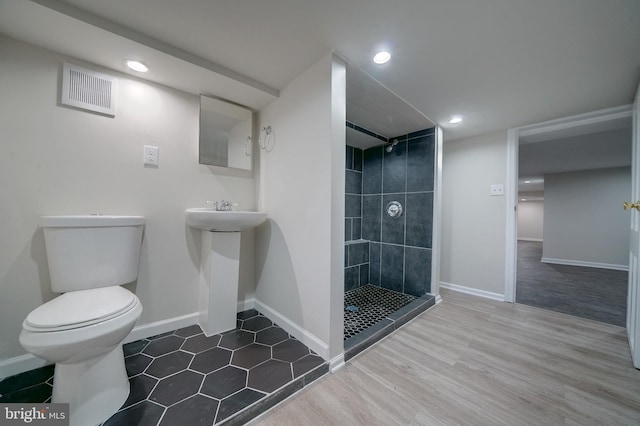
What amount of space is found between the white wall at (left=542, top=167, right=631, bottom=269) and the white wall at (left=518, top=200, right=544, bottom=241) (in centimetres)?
435

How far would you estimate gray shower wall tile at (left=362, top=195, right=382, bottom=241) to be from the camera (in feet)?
9.60

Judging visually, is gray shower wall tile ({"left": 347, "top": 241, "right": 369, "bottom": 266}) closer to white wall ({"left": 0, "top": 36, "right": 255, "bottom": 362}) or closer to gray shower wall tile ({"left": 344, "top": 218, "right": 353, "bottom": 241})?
gray shower wall tile ({"left": 344, "top": 218, "right": 353, "bottom": 241})

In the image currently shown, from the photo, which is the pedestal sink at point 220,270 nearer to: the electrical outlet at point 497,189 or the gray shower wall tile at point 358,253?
the gray shower wall tile at point 358,253

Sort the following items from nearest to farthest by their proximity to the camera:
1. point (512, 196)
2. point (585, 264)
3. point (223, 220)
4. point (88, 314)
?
point (88, 314) < point (223, 220) < point (512, 196) < point (585, 264)

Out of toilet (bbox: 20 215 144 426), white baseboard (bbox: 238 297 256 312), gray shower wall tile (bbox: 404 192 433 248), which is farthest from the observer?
gray shower wall tile (bbox: 404 192 433 248)

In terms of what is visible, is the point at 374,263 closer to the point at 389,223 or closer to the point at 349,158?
the point at 389,223

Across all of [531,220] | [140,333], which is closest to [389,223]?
[140,333]

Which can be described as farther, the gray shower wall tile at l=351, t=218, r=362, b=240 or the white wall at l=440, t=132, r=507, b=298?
the gray shower wall tile at l=351, t=218, r=362, b=240

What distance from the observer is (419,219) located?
2547 mm

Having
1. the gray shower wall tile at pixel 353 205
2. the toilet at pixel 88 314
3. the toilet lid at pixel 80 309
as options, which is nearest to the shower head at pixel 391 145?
the gray shower wall tile at pixel 353 205

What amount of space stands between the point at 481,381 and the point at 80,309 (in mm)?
2151

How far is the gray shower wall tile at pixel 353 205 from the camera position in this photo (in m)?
2.93

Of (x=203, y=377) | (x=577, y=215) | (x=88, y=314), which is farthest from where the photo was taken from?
(x=577, y=215)

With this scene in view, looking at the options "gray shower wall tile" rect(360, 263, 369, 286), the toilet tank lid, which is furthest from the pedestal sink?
"gray shower wall tile" rect(360, 263, 369, 286)
